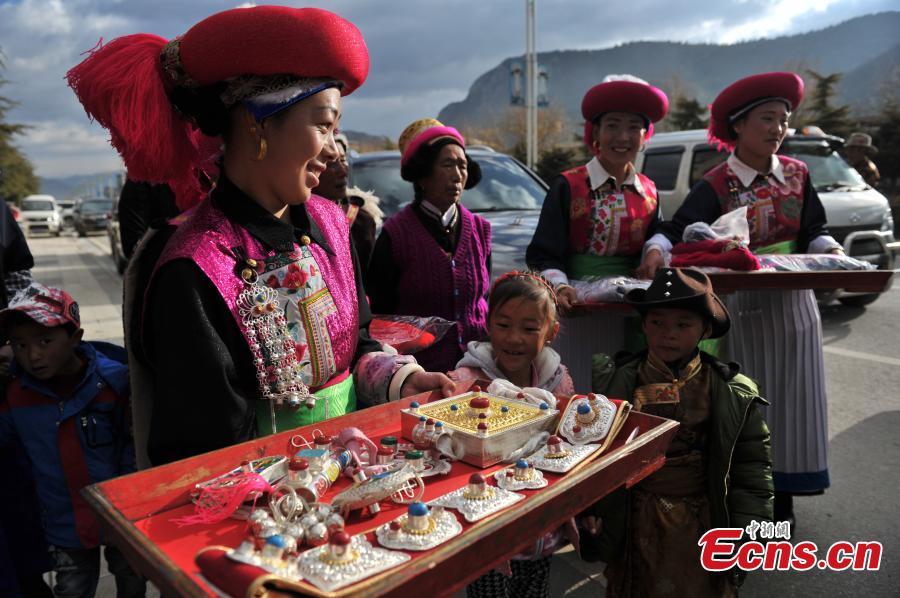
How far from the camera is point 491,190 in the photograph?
5848mm

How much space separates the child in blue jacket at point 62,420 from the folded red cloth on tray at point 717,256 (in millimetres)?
2422

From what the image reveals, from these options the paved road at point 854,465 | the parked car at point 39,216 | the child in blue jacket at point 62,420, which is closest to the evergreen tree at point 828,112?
the paved road at point 854,465

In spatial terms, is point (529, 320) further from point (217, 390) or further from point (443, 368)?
point (217, 390)

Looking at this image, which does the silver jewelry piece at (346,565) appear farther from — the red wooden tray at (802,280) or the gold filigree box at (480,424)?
the red wooden tray at (802,280)

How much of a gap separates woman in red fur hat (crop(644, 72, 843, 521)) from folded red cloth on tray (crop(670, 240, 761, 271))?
0.14 m

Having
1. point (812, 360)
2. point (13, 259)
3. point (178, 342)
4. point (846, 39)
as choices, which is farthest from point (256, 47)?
point (846, 39)

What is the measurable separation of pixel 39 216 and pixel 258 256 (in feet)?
119

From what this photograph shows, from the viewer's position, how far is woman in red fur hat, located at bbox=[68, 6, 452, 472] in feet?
4.45

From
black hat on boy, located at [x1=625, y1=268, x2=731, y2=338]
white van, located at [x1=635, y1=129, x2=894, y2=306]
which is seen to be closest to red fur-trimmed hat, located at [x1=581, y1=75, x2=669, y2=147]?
black hat on boy, located at [x1=625, y1=268, x2=731, y2=338]

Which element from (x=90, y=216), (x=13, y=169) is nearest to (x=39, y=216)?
(x=90, y=216)

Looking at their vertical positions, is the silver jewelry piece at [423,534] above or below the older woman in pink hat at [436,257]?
below

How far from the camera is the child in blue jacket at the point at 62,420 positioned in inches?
89.1

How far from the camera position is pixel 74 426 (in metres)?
2.30

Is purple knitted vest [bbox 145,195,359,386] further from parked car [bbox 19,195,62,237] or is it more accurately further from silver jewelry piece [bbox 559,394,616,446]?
parked car [bbox 19,195,62,237]
